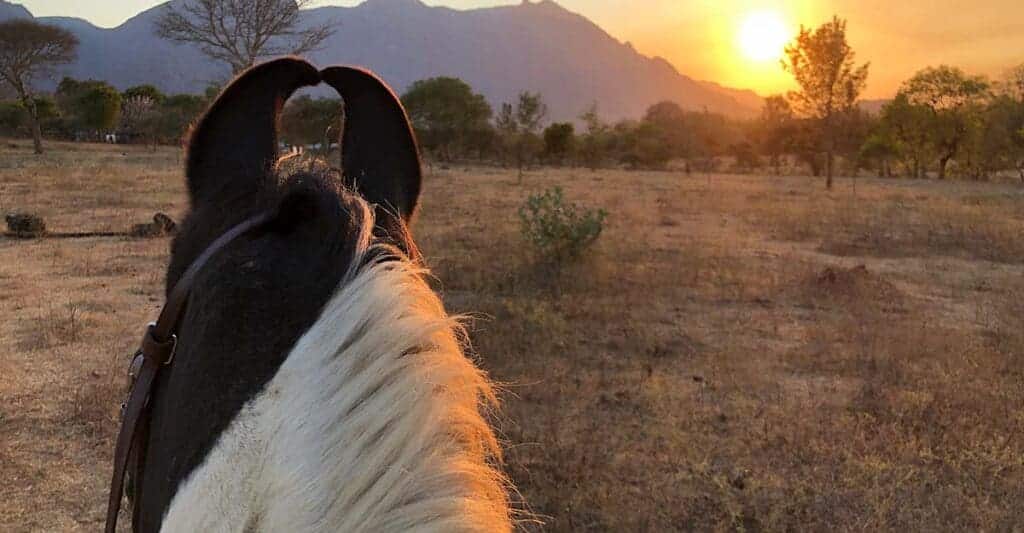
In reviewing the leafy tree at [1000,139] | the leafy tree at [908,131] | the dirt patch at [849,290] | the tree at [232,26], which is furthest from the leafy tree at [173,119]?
the leafy tree at [1000,139]

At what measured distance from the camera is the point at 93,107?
1465 inches

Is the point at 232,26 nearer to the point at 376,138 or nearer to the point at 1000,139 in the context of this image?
the point at 376,138

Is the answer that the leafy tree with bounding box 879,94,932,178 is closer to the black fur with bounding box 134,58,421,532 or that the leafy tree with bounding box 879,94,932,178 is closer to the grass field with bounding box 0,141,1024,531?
the grass field with bounding box 0,141,1024,531

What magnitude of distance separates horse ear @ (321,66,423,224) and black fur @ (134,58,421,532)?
203 millimetres

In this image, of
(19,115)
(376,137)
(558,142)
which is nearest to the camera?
(376,137)

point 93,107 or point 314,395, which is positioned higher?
point 93,107

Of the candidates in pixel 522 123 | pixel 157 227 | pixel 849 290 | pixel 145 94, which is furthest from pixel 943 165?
pixel 145 94

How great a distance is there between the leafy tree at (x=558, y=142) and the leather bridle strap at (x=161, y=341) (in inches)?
1497

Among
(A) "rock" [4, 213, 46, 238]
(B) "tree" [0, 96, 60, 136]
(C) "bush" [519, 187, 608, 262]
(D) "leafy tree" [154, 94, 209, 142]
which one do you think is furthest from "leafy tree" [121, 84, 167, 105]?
(C) "bush" [519, 187, 608, 262]

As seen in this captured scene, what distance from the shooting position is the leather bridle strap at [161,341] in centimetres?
84

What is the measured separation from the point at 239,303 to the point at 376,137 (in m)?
0.56

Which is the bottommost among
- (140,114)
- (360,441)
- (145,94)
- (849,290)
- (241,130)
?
(849,290)

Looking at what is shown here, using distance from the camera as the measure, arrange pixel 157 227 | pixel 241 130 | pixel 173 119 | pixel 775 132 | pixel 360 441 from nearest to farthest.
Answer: pixel 360 441 < pixel 241 130 < pixel 157 227 < pixel 173 119 < pixel 775 132

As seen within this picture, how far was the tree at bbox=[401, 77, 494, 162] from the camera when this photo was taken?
127 ft
